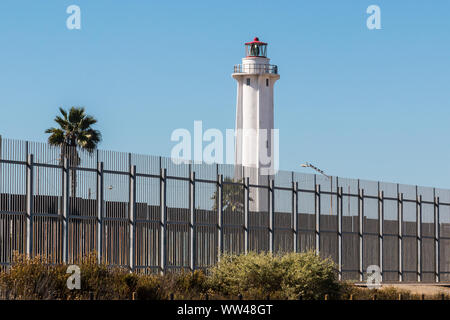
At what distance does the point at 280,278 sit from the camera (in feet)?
79.7

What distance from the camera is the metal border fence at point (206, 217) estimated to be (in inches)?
910

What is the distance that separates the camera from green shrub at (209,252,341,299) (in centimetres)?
2384

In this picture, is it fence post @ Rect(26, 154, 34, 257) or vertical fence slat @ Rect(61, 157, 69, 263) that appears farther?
vertical fence slat @ Rect(61, 157, 69, 263)

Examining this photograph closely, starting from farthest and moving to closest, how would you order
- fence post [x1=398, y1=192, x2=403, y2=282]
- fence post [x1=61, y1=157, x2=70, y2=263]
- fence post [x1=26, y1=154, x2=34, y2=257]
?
fence post [x1=398, y1=192, x2=403, y2=282] → fence post [x1=61, y1=157, x2=70, y2=263] → fence post [x1=26, y1=154, x2=34, y2=257]

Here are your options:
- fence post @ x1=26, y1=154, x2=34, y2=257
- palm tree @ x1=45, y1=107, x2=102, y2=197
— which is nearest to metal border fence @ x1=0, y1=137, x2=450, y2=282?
fence post @ x1=26, y1=154, x2=34, y2=257

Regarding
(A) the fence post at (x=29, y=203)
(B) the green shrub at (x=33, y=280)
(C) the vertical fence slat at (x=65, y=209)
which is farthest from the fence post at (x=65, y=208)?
(B) the green shrub at (x=33, y=280)

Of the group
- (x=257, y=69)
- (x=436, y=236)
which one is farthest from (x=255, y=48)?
(x=436, y=236)

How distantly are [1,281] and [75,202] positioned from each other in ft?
15.6

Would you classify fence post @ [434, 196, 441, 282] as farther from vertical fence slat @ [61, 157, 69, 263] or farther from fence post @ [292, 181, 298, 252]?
vertical fence slat @ [61, 157, 69, 263]

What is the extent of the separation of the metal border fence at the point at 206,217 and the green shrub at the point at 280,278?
8.52ft

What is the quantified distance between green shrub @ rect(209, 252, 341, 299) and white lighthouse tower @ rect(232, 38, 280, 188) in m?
31.9

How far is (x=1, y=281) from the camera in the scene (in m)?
19.5
